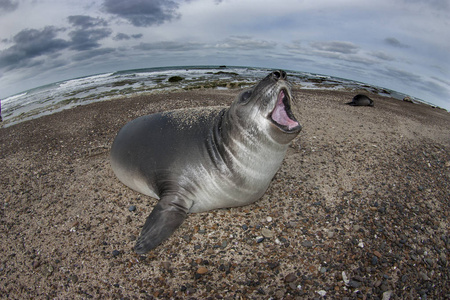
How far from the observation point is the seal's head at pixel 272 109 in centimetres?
290

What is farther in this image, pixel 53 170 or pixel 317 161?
pixel 53 170

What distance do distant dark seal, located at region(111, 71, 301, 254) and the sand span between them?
0.25m

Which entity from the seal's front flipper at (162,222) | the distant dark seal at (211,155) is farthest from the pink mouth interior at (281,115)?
the seal's front flipper at (162,222)

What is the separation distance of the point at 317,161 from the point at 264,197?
1632 millimetres

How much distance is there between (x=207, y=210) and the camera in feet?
11.6

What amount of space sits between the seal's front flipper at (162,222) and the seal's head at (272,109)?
1.32m

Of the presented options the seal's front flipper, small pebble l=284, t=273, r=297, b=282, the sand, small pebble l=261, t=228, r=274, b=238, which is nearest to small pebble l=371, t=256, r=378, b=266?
the sand

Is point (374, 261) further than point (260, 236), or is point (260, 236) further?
point (260, 236)

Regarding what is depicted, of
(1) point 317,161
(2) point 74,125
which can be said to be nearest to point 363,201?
(1) point 317,161

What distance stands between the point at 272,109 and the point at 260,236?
59.9 inches

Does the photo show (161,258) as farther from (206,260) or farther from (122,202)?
(122,202)

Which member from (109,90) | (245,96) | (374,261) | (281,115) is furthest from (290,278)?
(109,90)

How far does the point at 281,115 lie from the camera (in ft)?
10.0

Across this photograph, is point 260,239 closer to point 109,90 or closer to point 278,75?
point 278,75
